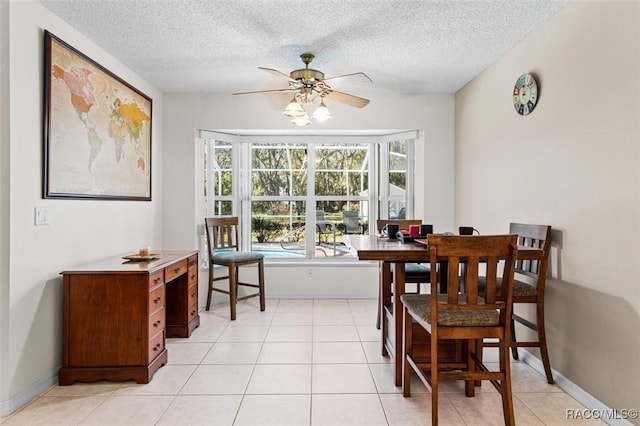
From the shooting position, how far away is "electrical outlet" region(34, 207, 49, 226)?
236 centimetres

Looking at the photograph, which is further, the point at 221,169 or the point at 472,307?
the point at 221,169

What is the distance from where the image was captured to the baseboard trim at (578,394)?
6.64 feet

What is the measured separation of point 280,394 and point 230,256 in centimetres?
192

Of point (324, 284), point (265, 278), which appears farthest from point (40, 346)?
point (324, 284)

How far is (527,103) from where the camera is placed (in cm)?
285

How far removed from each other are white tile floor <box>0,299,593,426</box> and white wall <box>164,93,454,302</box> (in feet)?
5.35

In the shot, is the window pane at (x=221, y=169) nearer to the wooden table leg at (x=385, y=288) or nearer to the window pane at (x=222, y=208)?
the window pane at (x=222, y=208)

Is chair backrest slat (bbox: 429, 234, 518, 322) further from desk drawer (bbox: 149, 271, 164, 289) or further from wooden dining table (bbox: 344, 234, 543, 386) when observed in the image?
desk drawer (bbox: 149, 271, 164, 289)

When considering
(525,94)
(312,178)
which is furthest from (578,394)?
(312,178)

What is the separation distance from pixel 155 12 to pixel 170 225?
7.91ft

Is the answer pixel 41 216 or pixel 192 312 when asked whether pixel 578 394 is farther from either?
pixel 41 216

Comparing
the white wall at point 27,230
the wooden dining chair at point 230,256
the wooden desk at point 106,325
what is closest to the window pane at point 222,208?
the wooden dining chair at point 230,256

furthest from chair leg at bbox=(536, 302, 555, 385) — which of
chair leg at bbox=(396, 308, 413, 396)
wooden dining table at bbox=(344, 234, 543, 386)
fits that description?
chair leg at bbox=(396, 308, 413, 396)

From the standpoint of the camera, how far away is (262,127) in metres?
4.43
